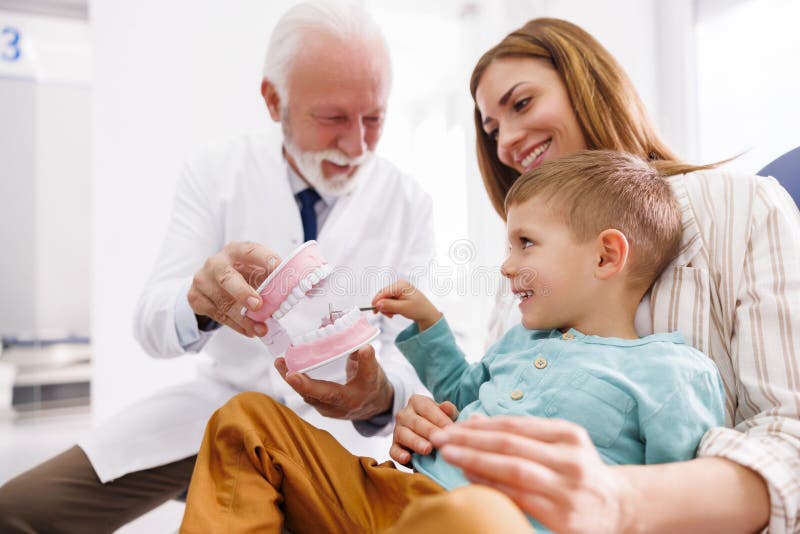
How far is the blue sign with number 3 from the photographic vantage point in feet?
9.78

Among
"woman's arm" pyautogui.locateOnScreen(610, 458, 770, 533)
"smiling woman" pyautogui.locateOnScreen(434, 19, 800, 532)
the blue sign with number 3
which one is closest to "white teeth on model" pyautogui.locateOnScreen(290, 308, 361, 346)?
"smiling woman" pyautogui.locateOnScreen(434, 19, 800, 532)

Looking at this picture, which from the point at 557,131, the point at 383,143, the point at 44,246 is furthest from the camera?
the point at 383,143

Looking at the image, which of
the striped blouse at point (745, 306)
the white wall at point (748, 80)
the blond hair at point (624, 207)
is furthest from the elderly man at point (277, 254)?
the white wall at point (748, 80)

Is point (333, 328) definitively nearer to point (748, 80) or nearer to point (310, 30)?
point (310, 30)

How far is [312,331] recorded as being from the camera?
99cm

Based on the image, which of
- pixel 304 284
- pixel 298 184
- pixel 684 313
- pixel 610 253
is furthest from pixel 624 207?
pixel 298 184

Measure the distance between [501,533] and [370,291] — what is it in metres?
1.24

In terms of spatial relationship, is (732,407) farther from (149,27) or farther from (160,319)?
(149,27)

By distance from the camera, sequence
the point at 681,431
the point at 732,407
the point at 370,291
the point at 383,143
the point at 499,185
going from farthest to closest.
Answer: the point at 383,143, the point at 370,291, the point at 499,185, the point at 732,407, the point at 681,431

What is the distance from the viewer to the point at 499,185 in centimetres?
156

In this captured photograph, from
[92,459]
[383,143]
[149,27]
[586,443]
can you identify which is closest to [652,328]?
[586,443]

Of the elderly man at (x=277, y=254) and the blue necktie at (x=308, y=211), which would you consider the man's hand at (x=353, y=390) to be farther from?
the blue necktie at (x=308, y=211)

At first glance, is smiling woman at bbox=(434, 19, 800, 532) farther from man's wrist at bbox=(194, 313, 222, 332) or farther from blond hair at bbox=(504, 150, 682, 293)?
man's wrist at bbox=(194, 313, 222, 332)

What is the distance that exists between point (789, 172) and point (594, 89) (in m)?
0.41
